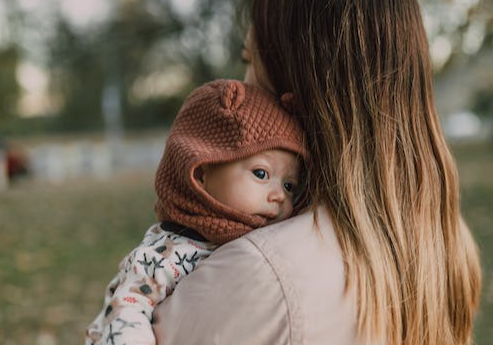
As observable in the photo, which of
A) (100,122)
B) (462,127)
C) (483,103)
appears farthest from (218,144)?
(462,127)

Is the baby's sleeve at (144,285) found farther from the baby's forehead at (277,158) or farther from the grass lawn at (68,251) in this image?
the grass lawn at (68,251)

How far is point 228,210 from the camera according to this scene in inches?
57.1

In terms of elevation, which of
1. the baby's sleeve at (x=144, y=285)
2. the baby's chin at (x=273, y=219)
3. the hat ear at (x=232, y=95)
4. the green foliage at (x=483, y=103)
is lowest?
the green foliage at (x=483, y=103)

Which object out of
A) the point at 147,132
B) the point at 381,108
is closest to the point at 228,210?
the point at 381,108

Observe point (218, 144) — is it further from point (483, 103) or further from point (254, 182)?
point (483, 103)

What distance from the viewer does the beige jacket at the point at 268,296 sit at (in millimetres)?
1290

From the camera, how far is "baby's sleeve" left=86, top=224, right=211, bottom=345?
1.39 m

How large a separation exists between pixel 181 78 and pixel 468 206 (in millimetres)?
19993

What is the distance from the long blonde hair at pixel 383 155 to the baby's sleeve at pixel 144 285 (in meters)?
0.35

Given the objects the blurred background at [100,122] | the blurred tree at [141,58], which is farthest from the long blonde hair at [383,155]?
the blurred tree at [141,58]

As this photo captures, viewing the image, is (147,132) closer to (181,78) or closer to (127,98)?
(127,98)

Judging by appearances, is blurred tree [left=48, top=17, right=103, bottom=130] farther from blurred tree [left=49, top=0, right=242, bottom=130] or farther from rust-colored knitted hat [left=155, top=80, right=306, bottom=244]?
rust-colored knitted hat [left=155, top=80, right=306, bottom=244]

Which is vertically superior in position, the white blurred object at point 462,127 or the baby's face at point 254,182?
the baby's face at point 254,182

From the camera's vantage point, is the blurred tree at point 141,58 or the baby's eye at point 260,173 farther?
the blurred tree at point 141,58
